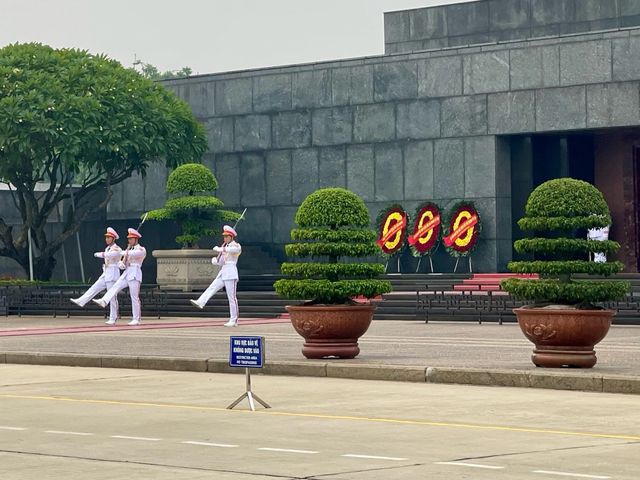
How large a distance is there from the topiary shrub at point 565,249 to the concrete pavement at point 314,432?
1.77 metres

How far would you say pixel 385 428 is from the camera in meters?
14.9

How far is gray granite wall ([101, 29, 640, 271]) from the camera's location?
4653 cm

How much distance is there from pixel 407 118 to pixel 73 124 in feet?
35.3

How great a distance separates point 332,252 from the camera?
23062 millimetres

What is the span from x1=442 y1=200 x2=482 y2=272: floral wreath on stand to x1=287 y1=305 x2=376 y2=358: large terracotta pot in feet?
84.6

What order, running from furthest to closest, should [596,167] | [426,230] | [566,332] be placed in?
[596,167]
[426,230]
[566,332]

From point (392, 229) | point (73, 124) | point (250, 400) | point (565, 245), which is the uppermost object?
point (73, 124)

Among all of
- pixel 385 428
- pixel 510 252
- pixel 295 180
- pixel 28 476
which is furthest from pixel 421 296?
pixel 28 476

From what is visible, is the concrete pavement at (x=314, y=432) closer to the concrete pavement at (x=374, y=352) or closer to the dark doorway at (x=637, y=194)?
the concrete pavement at (x=374, y=352)

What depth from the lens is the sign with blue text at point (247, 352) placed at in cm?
1692

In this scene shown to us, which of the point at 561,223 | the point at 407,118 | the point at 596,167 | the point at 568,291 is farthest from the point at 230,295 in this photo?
the point at 596,167

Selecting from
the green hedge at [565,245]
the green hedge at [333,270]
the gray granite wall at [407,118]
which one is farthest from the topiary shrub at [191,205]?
the green hedge at [565,245]

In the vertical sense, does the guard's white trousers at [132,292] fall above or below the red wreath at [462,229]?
below

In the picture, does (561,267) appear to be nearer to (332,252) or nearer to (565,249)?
(565,249)
